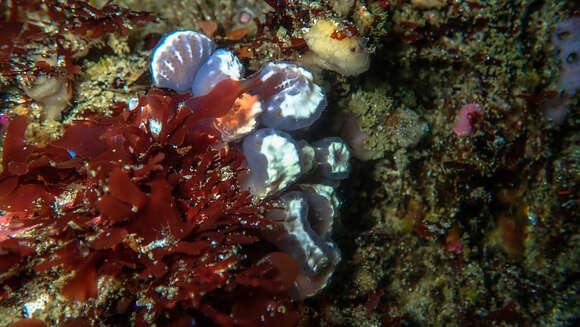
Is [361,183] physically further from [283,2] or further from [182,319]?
[182,319]

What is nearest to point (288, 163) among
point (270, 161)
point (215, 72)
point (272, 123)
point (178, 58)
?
point (270, 161)

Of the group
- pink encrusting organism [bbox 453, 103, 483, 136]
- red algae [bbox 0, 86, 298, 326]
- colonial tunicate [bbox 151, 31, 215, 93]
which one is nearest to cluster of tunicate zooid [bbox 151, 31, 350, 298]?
colonial tunicate [bbox 151, 31, 215, 93]

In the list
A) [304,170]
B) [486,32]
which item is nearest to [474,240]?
[486,32]

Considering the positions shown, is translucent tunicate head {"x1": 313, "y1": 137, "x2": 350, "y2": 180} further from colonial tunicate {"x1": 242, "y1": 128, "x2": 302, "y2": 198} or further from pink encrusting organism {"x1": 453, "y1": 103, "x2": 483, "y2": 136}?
pink encrusting organism {"x1": 453, "y1": 103, "x2": 483, "y2": 136}

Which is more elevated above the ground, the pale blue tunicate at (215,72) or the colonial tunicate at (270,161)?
the pale blue tunicate at (215,72)

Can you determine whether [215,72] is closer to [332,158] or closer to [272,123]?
[272,123]

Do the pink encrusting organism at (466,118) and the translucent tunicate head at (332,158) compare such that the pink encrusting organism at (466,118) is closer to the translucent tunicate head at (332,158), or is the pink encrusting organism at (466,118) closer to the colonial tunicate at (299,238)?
the translucent tunicate head at (332,158)

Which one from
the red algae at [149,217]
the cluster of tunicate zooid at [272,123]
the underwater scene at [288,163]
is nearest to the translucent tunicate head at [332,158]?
the underwater scene at [288,163]
